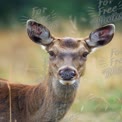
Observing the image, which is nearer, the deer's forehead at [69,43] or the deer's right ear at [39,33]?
the deer's forehead at [69,43]

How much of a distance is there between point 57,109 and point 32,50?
19.9 feet

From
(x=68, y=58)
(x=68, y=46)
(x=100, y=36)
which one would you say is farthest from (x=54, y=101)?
(x=100, y=36)

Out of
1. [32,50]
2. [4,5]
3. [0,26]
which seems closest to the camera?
[32,50]

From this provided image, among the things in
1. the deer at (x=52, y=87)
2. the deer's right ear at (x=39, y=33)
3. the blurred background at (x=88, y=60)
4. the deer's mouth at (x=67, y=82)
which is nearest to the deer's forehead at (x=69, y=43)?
the deer at (x=52, y=87)

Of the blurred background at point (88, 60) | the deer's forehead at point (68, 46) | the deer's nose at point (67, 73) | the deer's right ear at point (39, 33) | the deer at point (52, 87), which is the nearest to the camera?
the deer's nose at point (67, 73)

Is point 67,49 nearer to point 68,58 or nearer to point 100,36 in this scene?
point 68,58

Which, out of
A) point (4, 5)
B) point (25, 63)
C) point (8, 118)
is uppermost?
point (8, 118)

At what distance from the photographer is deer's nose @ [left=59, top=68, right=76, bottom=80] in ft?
45.4

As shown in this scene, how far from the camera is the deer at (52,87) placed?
14.1m

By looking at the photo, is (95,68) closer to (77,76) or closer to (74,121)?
(74,121)

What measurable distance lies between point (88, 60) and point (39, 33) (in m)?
4.16

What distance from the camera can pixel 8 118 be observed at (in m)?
14.4

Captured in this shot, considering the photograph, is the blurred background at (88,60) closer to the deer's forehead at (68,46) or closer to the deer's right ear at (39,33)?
the deer's right ear at (39,33)

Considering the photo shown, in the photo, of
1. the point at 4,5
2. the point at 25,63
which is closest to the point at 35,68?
the point at 25,63
